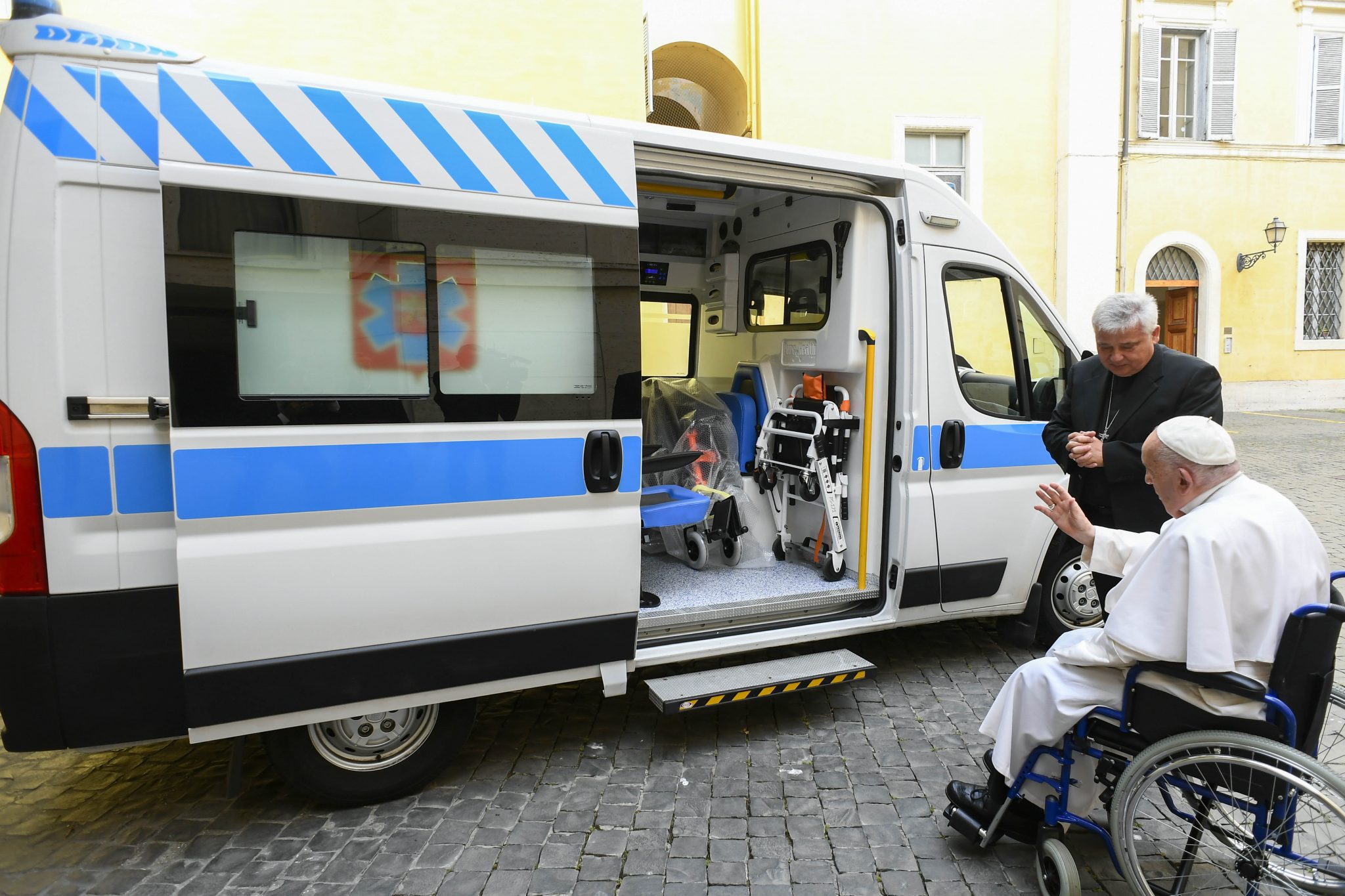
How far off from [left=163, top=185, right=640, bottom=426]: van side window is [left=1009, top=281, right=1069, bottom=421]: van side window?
2331 millimetres

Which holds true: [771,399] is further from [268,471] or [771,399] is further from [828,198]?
[268,471]

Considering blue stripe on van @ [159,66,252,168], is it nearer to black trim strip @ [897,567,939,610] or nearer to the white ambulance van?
the white ambulance van

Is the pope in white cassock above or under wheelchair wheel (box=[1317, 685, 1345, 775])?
above

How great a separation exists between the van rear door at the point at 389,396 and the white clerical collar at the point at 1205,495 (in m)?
1.83

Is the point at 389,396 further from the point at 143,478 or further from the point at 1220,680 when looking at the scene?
the point at 1220,680

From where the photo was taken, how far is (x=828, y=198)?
14.7 feet

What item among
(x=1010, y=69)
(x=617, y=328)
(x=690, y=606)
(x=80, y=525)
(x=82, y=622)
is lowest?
(x=690, y=606)

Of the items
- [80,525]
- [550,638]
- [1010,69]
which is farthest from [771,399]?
[1010,69]

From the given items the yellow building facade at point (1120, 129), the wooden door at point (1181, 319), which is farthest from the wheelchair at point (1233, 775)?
the wooden door at point (1181, 319)

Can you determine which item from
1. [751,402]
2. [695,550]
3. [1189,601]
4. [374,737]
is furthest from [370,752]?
[751,402]

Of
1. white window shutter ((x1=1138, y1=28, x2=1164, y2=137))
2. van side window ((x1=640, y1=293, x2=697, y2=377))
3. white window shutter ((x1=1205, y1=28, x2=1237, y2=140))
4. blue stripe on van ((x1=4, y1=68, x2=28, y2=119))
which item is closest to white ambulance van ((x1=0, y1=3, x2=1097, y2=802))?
blue stripe on van ((x1=4, y1=68, x2=28, y2=119))

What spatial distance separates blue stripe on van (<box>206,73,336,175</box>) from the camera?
2594 mm

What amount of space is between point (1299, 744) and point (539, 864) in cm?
227

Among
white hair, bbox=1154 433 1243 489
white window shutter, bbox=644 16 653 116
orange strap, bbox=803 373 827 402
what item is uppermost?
white window shutter, bbox=644 16 653 116
